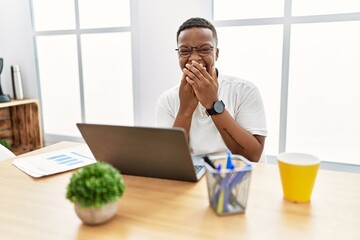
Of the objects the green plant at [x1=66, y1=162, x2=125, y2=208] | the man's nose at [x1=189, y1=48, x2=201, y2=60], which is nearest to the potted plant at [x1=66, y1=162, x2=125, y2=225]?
the green plant at [x1=66, y1=162, x2=125, y2=208]

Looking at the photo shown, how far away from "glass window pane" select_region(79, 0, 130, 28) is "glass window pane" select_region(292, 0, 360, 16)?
1.27 meters

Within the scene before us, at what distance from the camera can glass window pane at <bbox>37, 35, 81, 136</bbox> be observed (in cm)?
303

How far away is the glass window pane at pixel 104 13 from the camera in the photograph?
2672 millimetres

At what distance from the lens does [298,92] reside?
225cm

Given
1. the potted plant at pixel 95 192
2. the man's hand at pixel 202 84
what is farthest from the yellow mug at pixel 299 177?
the man's hand at pixel 202 84

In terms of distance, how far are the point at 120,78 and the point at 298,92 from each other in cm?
142

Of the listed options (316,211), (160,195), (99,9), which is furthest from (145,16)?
(316,211)

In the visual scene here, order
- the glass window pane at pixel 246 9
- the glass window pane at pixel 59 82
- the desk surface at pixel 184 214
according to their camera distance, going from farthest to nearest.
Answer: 1. the glass window pane at pixel 59 82
2. the glass window pane at pixel 246 9
3. the desk surface at pixel 184 214

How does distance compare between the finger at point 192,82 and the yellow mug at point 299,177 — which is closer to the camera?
the yellow mug at point 299,177

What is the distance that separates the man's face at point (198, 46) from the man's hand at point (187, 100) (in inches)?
3.6

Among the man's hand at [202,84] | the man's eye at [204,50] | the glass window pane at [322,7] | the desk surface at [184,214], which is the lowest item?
the desk surface at [184,214]

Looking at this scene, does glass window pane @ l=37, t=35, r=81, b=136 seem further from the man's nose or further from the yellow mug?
the yellow mug

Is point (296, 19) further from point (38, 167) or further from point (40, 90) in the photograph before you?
point (40, 90)

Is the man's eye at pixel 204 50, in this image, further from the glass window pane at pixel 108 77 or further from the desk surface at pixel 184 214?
the glass window pane at pixel 108 77
